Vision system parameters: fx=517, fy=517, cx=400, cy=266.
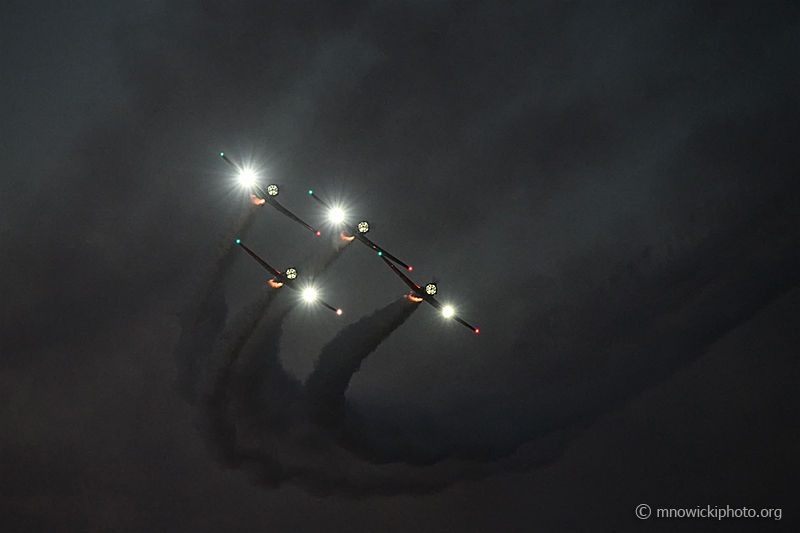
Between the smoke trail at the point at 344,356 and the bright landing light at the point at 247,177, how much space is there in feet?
83.7

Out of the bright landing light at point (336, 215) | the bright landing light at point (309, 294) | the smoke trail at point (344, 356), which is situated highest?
the bright landing light at point (336, 215)

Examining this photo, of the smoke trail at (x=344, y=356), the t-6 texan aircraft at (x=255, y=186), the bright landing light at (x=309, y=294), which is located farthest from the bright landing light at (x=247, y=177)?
the smoke trail at (x=344, y=356)

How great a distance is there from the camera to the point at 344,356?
74.0 metres

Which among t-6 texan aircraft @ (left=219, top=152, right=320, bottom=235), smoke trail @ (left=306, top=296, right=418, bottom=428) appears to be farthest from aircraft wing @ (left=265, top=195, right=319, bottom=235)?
smoke trail @ (left=306, top=296, right=418, bottom=428)

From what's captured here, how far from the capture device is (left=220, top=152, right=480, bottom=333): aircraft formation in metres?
65.9

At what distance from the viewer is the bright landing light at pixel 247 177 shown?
75.3 m

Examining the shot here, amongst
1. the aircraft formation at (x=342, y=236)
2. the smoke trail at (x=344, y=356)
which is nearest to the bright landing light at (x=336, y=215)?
the aircraft formation at (x=342, y=236)

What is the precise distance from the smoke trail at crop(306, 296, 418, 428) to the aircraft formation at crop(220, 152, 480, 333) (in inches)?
115

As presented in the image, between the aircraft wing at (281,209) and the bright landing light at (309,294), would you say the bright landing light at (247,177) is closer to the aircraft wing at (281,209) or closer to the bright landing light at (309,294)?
the aircraft wing at (281,209)

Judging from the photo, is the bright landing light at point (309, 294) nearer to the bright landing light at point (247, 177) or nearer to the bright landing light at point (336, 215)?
the bright landing light at point (336, 215)

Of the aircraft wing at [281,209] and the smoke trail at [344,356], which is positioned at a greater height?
the aircraft wing at [281,209]

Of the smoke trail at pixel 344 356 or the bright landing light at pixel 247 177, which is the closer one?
the smoke trail at pixel 344 356

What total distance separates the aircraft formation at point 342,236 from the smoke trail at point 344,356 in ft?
9.56

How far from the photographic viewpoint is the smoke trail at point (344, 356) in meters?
69.8
